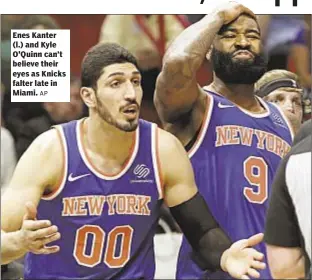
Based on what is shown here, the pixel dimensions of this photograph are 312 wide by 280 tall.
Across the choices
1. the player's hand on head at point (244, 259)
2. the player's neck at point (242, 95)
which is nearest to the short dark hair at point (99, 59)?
the player's neck at point (242, 95)

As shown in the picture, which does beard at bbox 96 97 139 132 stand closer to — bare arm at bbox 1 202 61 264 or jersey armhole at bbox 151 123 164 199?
jersey armhole at bbox 151 123 164 199

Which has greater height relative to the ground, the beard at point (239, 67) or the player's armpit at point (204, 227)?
the beard at point (239, 67)

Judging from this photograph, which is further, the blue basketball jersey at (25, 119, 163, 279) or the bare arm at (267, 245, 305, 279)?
the blue basketball jersey at (25, 119, 163, 279)

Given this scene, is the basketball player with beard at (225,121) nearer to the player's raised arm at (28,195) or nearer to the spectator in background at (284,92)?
the spectator in background at (284,92)

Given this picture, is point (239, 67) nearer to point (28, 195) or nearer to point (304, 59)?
point (304, 59)

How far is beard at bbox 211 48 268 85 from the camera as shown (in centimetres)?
168

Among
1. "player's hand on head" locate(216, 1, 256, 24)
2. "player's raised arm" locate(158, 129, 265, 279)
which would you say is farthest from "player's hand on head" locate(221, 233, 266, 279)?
"player's hand on head" locate(216, 1, 256, 24)

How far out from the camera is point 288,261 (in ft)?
5.04

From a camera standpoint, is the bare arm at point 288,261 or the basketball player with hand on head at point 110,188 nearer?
the bare arm at point 288,261

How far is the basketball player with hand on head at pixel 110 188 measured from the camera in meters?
1.65

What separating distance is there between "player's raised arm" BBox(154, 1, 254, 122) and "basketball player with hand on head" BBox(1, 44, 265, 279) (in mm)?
54

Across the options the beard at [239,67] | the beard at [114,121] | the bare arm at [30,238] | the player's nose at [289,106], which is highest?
the beard at [239,67]

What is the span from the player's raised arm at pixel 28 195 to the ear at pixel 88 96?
0.12 m

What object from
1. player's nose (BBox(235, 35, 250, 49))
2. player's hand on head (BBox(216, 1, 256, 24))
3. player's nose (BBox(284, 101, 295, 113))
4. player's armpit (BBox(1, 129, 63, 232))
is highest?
player's hand on head (BBox(216, 1, 256, 24))
